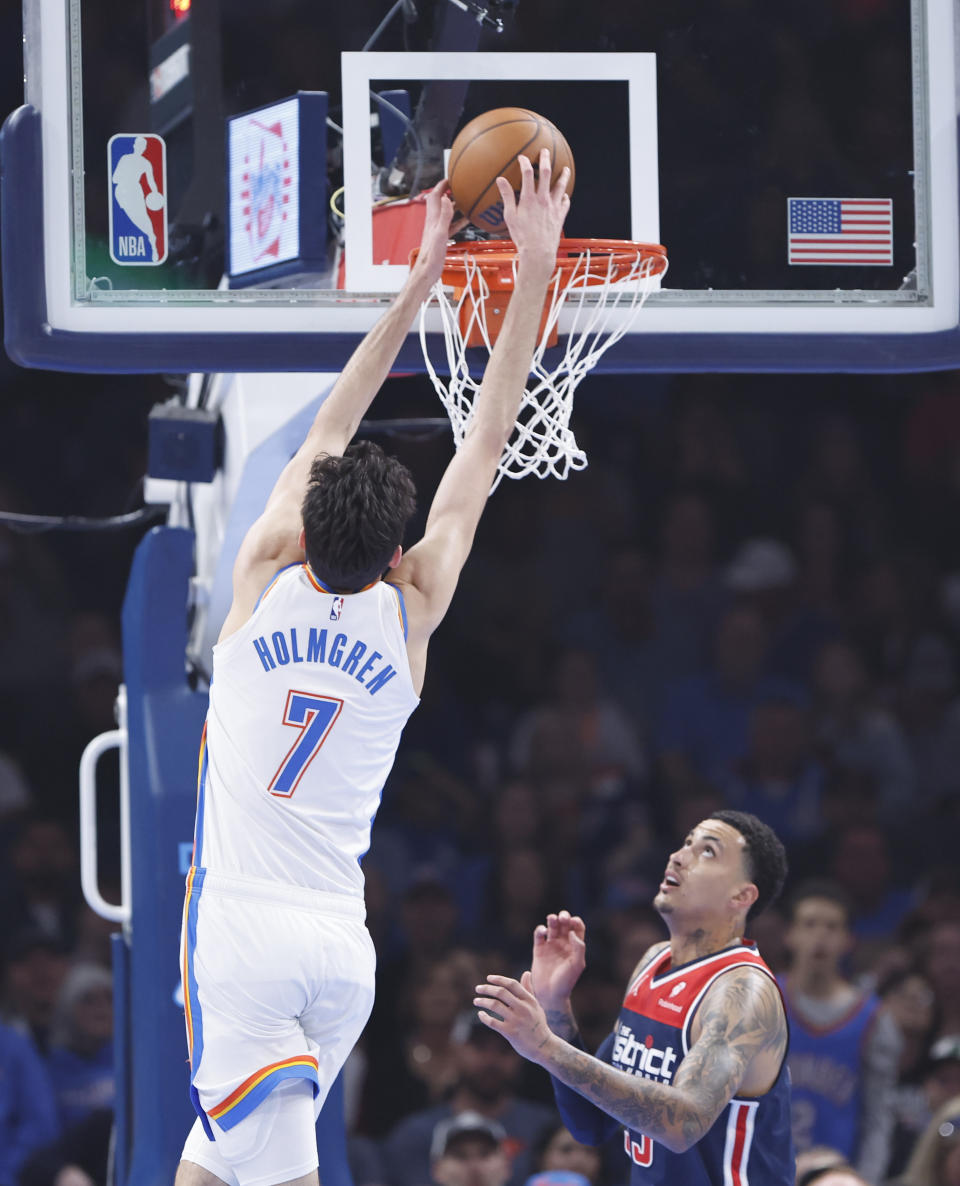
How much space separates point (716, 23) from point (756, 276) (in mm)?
645

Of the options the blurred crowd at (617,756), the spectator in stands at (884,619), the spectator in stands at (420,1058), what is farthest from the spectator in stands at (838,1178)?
the spectator in stands at (884,619)

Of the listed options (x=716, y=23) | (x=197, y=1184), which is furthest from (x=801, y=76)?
(x=197, y=1184)

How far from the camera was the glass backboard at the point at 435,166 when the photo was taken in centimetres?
423

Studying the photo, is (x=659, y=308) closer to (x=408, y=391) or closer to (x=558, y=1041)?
(x=558, y=1041)

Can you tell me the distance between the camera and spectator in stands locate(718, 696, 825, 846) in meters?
8.74

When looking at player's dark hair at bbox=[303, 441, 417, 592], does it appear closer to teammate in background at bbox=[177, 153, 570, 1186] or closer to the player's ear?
teammate in background at bbox=[177, 153, 570, 1186]

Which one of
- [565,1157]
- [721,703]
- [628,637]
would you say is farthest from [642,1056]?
[628,637]

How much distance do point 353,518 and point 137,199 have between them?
1.31 metres

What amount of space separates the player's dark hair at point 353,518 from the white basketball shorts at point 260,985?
630mm

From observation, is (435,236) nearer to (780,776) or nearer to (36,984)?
(36,984)

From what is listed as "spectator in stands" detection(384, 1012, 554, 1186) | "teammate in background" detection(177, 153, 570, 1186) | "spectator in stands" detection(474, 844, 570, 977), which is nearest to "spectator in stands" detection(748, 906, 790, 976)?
"spectator in stands" detection(474, 844, 570, 977)

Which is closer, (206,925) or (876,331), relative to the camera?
(206,925)

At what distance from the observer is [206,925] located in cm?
347

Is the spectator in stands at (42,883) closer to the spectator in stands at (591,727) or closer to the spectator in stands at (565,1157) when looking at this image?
the spectator in stands at (591,727)
